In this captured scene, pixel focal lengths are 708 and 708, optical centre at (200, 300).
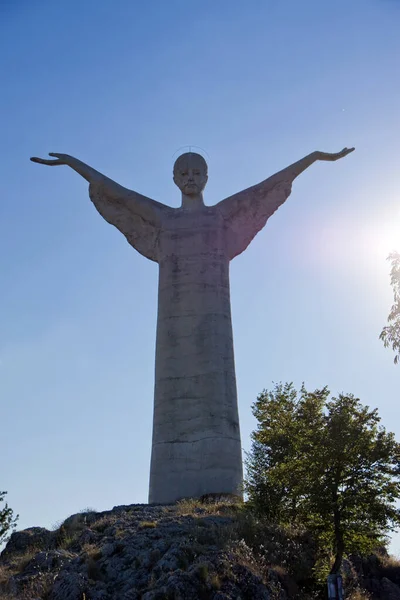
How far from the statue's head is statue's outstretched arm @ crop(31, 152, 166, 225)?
899mm

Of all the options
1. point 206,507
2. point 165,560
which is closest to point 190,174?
point 206,507

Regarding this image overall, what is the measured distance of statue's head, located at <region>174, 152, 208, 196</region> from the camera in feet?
A: 68.7

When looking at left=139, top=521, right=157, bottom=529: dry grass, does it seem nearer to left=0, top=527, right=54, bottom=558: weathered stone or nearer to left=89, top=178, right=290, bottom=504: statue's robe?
left=0, top=527, right=54, bottom=558: weathered stone

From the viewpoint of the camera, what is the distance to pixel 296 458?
13594 mm

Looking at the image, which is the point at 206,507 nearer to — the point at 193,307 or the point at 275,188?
the point at 193,307

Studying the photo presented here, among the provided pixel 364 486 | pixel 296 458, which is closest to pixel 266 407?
pixel 296 458

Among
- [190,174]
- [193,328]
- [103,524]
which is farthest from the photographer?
[190,174]

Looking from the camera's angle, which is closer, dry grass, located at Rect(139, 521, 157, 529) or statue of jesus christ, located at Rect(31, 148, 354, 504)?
dry grass, located at Rect(139, 521, 157, 529)

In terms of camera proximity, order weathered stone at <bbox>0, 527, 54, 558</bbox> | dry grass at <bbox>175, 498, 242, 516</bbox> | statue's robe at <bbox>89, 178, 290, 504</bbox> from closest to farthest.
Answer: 1. weathered stone at <bbox>0, 527, 54, 558</bbox>
2. dry grass at <bbox>175, 498, 242, 516</bbox>
3. statue's robe at <bbox>89, 178, 290, 504</bbox>

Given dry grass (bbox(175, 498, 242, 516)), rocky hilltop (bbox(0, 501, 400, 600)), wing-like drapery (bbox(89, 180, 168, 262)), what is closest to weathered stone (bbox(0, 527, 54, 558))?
rocky hilltop (bbox(0, 501, 400, 600))

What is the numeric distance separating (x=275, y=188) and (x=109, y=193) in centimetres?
499

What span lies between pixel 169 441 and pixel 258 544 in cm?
593

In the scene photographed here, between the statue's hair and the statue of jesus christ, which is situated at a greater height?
the statue's hair

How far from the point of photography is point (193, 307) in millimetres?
19156
